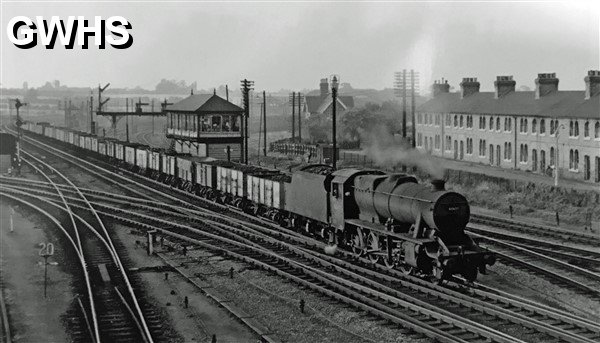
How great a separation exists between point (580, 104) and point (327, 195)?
30268 millimetres

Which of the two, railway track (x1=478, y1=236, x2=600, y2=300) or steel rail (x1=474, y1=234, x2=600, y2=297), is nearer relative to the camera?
steel rail (x1=474, y1=234, x2=600, y2=297)

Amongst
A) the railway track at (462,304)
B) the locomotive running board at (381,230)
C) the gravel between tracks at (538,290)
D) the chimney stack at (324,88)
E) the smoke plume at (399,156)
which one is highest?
the chimney stack at (324,88)

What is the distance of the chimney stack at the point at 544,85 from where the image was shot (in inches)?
2138

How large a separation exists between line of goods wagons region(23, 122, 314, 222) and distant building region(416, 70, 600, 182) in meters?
20.7

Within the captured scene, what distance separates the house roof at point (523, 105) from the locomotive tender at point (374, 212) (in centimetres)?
2465

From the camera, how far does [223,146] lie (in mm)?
53875

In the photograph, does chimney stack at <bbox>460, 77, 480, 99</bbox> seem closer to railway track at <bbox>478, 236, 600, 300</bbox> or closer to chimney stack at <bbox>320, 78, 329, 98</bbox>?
railway track at <bbox>478, 236, 600, 300</bbox>

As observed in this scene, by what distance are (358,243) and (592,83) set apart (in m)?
31.8

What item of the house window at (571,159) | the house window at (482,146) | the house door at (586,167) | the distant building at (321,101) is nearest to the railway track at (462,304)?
the house door at (586,167)

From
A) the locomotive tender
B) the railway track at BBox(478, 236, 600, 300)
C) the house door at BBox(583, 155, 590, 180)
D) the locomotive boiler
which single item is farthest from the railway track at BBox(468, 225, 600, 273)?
the house door at BBox(583, 155, 590, 180)

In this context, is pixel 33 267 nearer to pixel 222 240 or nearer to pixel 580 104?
pixel 222 240

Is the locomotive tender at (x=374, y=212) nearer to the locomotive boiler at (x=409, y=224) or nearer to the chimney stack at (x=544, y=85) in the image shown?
the locomotive boiler at (x=409, y=224)

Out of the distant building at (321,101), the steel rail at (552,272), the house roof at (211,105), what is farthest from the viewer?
the distant building at (321,101)

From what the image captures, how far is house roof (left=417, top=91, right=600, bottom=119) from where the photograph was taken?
153 ft
